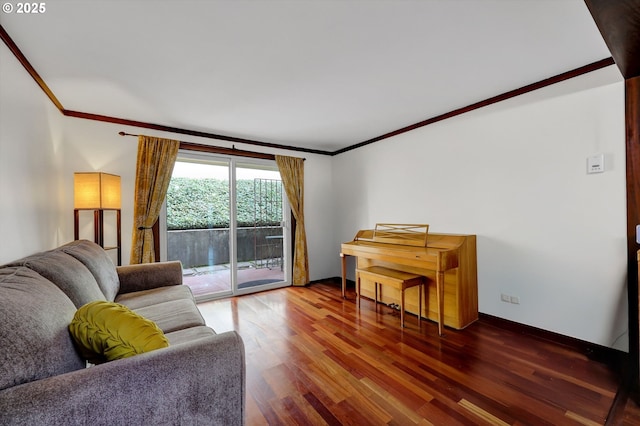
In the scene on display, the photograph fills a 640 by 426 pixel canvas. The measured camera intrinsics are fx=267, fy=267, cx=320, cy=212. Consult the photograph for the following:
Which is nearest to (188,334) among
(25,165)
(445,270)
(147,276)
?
(147,276)

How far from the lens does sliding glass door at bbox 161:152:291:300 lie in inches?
140

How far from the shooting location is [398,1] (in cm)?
145

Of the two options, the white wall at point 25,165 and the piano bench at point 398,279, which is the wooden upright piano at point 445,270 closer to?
the piano bench at point 398,279

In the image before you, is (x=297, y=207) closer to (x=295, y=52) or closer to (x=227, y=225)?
(x=227, y=225)

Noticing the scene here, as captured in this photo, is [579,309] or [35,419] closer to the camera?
[35,419]

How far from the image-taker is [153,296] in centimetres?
216

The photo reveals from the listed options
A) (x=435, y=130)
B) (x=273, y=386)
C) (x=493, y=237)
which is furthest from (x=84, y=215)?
(x=493, y=237)

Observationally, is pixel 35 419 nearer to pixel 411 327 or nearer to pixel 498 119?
pixel 411 327

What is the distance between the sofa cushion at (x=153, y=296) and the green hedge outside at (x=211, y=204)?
4.36 ft

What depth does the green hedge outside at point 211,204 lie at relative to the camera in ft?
11.5

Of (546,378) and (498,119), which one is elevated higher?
(498,119)

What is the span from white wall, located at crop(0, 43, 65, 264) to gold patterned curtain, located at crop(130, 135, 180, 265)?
69 centimetres

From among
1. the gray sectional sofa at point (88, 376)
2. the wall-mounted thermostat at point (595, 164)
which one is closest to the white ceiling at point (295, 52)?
the wall-mounted thermostat at point (595, 164)

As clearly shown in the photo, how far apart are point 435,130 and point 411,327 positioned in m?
2.24
